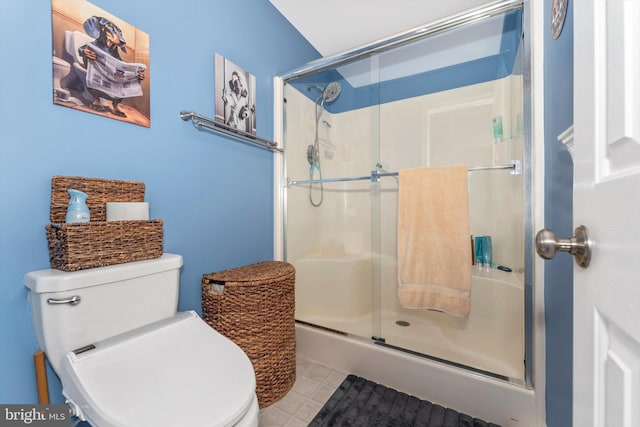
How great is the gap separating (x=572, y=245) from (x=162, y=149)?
4.49ft

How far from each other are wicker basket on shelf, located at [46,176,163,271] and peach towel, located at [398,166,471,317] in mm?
1233

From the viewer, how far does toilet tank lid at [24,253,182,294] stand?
76cm

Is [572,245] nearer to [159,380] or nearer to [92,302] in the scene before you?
[159,380]

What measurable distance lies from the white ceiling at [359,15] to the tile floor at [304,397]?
195cm

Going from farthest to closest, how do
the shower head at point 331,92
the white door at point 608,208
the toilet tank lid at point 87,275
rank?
the shower head at point 331,92, the toilet tank lid at point 87,275, the white door at point 608,208

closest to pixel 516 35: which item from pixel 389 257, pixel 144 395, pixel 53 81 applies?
pixel 389 257

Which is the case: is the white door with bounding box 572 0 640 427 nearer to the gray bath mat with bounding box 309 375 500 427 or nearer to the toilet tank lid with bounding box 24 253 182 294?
the gray bath mat with bounding box 309 375 500 427

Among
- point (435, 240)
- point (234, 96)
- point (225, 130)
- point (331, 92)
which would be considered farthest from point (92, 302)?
point (331, 92)

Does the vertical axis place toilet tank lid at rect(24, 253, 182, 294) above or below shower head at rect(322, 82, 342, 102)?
below

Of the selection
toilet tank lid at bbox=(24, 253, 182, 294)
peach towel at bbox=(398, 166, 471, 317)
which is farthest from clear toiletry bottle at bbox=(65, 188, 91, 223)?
peach towel at bbox=(398, 166, 471, 317)

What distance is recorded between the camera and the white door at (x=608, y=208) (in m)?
0.33

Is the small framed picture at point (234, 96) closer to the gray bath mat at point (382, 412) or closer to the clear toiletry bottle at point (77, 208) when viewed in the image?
the clear toiletry bottle at point (77, 208)

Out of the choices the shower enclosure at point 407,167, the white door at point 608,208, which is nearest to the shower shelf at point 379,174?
the shower enclosure at point 407,167

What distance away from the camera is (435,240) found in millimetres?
1458
